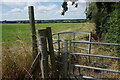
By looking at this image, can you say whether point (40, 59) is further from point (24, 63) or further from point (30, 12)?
point (30, 12)

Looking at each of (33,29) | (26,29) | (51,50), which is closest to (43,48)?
(51,50)

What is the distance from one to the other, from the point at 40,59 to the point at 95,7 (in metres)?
6.73

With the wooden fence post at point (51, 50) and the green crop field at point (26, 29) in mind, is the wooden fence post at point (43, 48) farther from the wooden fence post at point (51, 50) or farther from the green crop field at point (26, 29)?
the green crop field at point (26, 29)

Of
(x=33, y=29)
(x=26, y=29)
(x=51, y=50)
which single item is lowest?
(x=51, y=50)

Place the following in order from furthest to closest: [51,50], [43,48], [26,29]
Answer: [26,29] < [51,50] < [43,48]

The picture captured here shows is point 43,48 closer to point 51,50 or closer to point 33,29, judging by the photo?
point 51,50

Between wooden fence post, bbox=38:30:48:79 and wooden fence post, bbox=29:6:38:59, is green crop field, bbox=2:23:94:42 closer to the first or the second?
wooden fence post, bbox=29:6:38:59

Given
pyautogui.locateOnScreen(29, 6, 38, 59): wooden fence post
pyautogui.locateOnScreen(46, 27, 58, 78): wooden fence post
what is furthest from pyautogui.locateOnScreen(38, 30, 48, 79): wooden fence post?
pyautogui.locateOnScreen(29, 6, 38, 59): wooden fence post

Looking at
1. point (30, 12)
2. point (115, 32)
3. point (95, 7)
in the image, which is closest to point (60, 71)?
point (30, 12)

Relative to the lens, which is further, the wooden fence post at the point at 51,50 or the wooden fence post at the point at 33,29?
the wooden fence post at the point at 33,29

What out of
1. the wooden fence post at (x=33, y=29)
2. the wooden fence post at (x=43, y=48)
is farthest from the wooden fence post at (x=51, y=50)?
the wooden fence post at (x=33, y=29)

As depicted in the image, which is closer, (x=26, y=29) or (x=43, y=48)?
(x=43, y=48)

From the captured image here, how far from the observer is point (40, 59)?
2229 mm

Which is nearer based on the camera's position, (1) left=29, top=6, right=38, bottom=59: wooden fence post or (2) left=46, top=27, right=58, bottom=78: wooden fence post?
(2) left=46, top=27, right=58, bottom=78: wooden fence post
